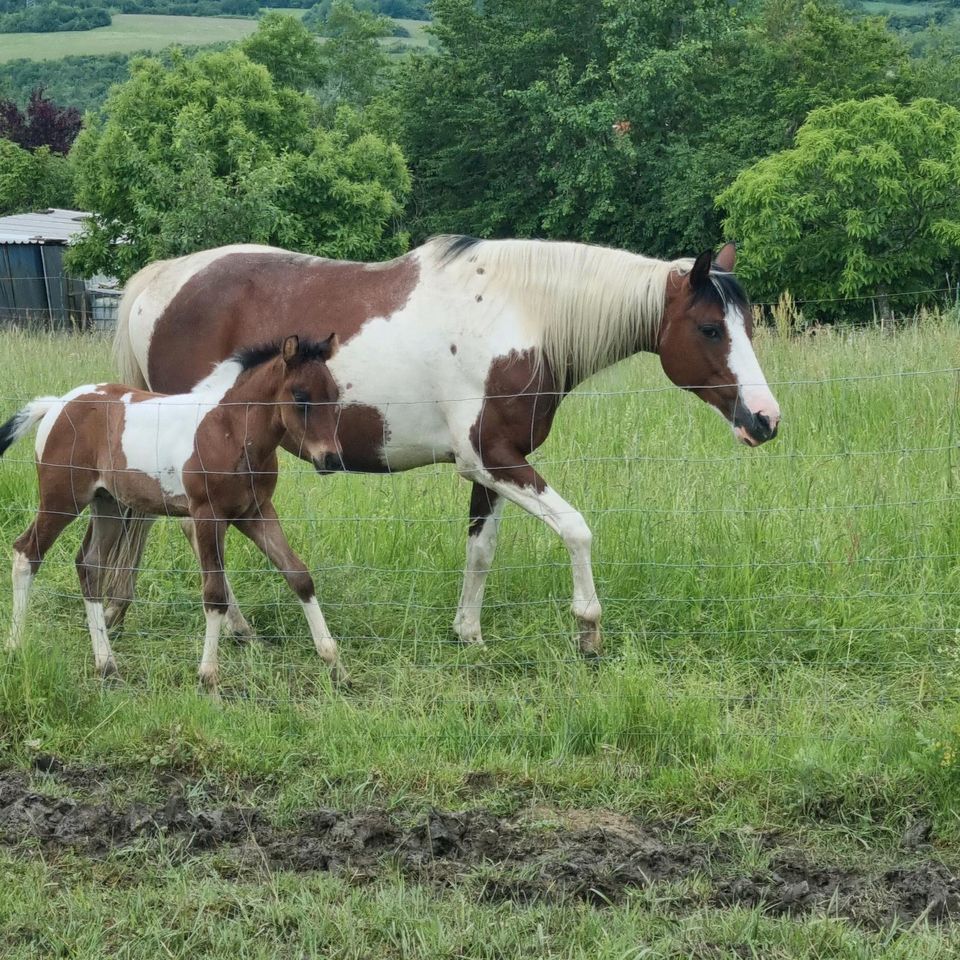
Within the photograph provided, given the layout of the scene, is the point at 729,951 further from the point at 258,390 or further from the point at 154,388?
the point at 154,388

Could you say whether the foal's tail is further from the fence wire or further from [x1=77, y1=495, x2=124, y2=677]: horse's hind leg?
[x1=77, y1=495, x2=124, y2=677]: horse's hind leg

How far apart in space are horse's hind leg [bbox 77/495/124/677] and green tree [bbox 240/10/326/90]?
94.4ft

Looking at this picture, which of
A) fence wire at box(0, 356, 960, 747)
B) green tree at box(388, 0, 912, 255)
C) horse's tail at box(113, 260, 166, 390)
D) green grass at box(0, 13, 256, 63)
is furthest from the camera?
green grass at box(0, 13, 256, 63)

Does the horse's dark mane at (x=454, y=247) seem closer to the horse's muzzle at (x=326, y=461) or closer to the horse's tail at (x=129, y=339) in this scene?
the horse's muzzle at (x=326, y=461)

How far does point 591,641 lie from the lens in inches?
206

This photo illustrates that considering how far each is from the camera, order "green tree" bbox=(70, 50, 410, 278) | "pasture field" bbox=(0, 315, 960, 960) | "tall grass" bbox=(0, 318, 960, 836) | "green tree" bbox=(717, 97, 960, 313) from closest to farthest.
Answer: "pasture field" bbox=(0, 315, 960, 960), "tall grass" bbox=(0, 318, 960, 836), "green tree" bbox=(717, 97, 960, 313), "green tree" bbox=(70, 50, 410, 278)

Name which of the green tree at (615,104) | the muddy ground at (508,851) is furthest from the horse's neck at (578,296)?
the green tree at (615,104)

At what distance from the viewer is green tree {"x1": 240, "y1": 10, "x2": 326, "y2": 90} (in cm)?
3259

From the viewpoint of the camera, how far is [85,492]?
17.2ft

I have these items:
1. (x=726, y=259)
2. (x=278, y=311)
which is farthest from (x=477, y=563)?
(x=726, y=259)

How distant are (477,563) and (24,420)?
7.06 feet

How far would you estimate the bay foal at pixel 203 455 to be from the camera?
491 centimetres

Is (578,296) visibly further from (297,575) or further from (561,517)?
(297,575)

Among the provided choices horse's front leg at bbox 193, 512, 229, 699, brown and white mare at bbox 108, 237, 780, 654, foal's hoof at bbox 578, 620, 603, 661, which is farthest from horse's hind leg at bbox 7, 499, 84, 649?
foal's hoof at bbox 578, 620, 603, 661
